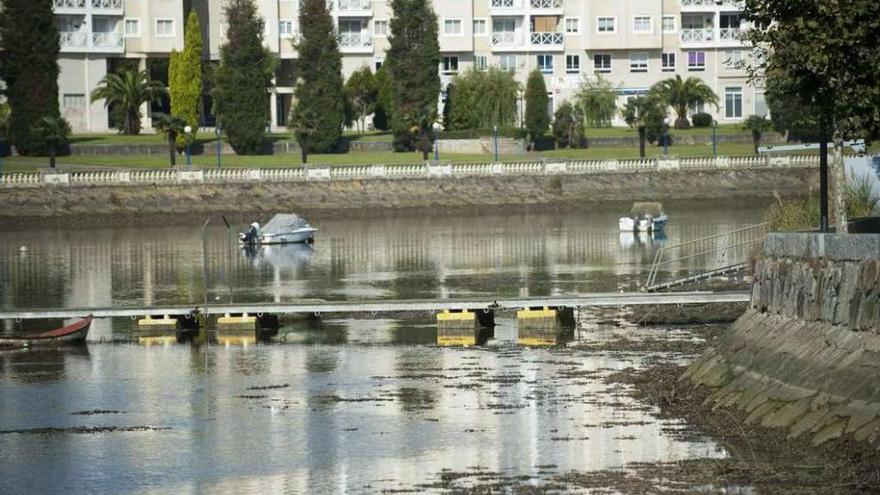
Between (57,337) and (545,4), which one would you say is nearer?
(57,337)

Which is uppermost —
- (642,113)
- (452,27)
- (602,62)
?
(452,27)

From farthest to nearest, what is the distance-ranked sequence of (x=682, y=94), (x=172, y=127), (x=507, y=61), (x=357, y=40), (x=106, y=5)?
(x=507, y=61)
(x=357, y=40)
(x=682, y=94)
(x=106, y=5)
(x=172, y=127)

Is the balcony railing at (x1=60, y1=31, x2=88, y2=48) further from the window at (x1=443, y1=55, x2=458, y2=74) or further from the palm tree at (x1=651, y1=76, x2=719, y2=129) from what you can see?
the palm tree at (x1=651, y1=76, x2=719, y2=129)

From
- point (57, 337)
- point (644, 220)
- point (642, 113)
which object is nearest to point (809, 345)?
point (57, 337)

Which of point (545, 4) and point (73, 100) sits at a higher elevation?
point (545, 4)

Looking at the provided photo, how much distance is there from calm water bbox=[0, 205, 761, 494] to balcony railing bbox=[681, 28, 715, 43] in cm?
7145

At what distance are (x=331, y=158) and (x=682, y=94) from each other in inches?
1167

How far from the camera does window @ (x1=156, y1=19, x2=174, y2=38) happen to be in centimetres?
13338

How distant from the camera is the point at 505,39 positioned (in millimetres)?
143250

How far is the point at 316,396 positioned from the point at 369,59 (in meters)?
100.0

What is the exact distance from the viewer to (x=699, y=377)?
128 ft

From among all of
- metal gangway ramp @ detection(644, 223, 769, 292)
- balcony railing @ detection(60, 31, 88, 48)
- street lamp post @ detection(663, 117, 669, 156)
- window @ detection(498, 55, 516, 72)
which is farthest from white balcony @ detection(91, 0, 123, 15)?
metal gangway ramp @ detection(644, 223, 769, 292)

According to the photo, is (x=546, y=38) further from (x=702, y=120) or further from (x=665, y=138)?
(x=665, y=138)

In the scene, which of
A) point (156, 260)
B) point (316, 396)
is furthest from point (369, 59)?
point (316, 396)
